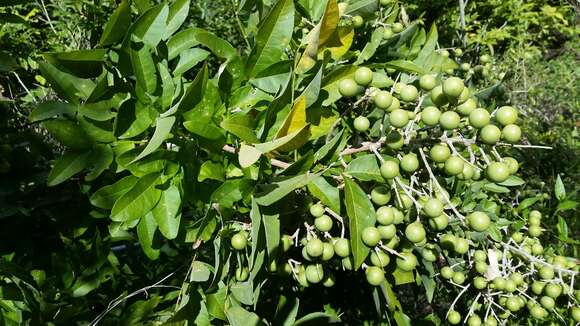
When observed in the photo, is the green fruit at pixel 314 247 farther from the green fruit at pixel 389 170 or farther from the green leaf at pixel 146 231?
the green leaf at pixel 146 231

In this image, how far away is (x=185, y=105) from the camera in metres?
1.08

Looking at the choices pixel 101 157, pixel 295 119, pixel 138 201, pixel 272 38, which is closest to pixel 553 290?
pixel 295 119

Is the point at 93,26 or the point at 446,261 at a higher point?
the point at 93,26

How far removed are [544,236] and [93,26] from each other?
2.96 metres

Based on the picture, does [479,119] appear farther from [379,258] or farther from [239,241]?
[239,241]

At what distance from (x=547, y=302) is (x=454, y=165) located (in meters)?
0.70

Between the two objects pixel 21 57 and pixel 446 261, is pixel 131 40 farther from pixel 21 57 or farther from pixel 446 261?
pixel 21 57

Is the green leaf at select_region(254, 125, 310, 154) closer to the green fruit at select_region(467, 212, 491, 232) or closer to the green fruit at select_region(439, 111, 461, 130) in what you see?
the green fruit at select_region(439, 111, 461, 130)

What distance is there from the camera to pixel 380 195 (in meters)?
1.13

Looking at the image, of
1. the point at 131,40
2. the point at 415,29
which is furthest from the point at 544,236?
the point at 131,40

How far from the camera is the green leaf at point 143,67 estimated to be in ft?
3.73

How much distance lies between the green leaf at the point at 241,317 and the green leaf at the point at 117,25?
715 millimetres

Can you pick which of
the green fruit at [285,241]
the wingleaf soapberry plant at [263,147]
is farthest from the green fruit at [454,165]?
the green fruit at [285,241]

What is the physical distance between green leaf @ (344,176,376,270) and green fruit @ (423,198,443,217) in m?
0.12
